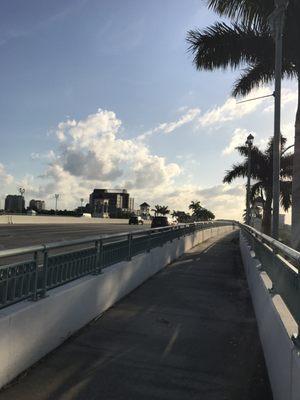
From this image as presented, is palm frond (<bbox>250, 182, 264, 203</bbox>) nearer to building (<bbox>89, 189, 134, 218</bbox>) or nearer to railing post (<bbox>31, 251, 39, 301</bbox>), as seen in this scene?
railing post (<bbox>31, 251, 39, 301</bbox>)

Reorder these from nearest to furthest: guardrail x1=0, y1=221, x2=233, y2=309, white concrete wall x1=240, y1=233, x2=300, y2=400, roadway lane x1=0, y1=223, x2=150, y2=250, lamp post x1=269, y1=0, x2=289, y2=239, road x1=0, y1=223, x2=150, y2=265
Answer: white concrete wall x1=240, y1=233, x2=300, y2=400, guardrail x1=0, y1=221, x2=233, y2=309, lamp post x1=269, y1=0, x2=289, y2=239, road x1=0, y1=223, x2=150, y2=265, roadway lane x1=0, y1=223, x2=150, y2=250

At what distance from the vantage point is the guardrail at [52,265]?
559 cm

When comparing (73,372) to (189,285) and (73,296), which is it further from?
(189,285)

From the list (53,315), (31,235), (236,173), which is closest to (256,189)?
(236,173)

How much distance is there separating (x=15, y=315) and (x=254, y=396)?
261 centimetres

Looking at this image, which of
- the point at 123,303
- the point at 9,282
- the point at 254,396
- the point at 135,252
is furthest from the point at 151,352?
the point at 135,252

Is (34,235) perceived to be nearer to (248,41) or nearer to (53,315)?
(248,41)

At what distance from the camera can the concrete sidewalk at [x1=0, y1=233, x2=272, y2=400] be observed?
5359mm

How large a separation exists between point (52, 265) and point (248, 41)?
13.5 m

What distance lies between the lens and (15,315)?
17.8ft

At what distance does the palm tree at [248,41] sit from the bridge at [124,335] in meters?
9.43

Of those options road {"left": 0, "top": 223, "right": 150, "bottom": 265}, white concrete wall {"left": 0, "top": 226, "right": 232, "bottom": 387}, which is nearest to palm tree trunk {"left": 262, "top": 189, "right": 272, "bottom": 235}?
road {"left": 0, "top": 223, "right": 150, "bottom": 265}

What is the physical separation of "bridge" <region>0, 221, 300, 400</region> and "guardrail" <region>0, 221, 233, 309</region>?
0.01 m

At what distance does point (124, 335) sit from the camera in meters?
7.51
